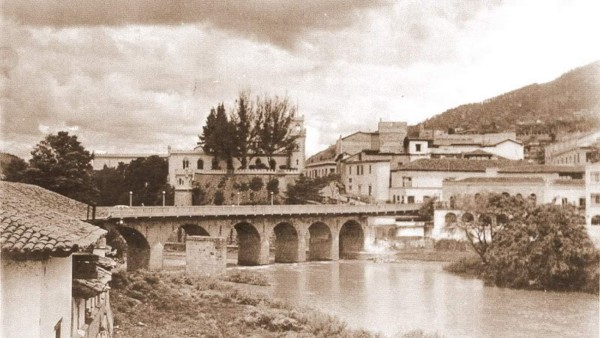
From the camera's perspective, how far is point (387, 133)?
326 feet

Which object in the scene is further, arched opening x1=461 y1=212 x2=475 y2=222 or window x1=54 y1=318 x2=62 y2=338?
arched opening x1=461 y1=212 x2=475 y2=222

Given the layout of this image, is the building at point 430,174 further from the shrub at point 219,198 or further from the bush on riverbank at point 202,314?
the bush on riverbank at point 202,314

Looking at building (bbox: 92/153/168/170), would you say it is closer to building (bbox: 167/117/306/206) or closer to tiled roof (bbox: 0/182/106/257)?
building (bbox: 167/117/306/206)

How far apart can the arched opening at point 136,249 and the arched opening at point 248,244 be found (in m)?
10.5

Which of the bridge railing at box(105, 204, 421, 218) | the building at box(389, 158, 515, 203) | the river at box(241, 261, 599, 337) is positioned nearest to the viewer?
the river at box(241, 261, 599, 337)

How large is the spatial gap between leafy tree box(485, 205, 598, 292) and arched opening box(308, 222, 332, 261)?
21.9 meters

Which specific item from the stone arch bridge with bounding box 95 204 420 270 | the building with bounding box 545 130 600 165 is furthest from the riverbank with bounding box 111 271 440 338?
the building with bounding box 545 130 600 165

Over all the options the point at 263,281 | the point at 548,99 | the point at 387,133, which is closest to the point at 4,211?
the point at 263,281

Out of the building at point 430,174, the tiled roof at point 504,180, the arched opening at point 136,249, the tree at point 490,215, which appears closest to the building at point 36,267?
the arched opening at point 136,249

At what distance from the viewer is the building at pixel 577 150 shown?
3039 inches

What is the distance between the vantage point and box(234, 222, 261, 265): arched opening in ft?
203

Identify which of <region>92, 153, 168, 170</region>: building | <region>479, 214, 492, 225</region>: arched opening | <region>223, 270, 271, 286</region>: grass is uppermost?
<region>92, 153, 168, 170</region>: building

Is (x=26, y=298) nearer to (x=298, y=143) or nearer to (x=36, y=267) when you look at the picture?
(x=36, y=267)

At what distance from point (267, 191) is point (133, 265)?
31.7 meters
